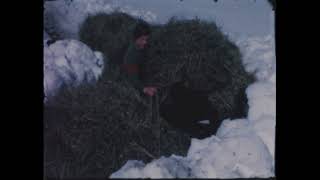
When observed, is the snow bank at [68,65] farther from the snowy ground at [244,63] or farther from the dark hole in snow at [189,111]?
the dark hole in snow at [189,111]

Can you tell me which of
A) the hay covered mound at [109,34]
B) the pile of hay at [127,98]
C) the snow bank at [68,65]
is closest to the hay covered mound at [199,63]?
the pile of hay at [127,98]

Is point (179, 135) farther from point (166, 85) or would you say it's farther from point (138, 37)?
point (138, 37)

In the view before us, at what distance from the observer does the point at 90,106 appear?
7.87ft

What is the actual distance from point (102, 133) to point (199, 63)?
22.8 inches

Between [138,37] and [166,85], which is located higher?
[138,37]

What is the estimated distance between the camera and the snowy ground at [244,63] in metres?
2.37

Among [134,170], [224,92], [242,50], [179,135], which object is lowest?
[134,170]

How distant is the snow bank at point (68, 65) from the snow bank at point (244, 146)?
0.48 metres

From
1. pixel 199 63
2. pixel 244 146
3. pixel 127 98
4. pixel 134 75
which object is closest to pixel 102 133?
pixel 127 98

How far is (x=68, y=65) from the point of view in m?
2.46

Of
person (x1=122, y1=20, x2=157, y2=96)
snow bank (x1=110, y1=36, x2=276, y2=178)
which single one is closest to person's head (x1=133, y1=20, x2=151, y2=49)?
person (x1=122, y1=20, x2=157, y2=96)

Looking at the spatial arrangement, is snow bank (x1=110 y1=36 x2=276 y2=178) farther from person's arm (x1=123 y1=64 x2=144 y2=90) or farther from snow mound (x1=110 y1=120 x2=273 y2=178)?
person's arm (x1=123 y1=64 x2=144 y2=90)
